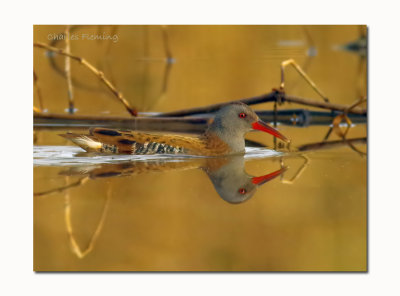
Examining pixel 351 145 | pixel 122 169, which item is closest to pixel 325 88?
pixel 351 145

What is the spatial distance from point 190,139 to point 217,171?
2.01 feet

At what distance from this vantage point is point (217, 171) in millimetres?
7773

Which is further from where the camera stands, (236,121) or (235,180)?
(236,121)

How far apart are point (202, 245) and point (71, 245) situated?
1.09m

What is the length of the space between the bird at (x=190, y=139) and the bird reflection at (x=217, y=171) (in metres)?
0.13

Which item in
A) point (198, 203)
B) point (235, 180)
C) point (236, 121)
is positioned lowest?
point (198, 203)

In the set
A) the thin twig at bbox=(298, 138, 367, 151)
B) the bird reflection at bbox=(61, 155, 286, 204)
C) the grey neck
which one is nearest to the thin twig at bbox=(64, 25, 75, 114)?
the bird reflection at bbox=(61, 155, 286, 204)

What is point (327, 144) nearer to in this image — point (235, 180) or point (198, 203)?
point (235, 180)

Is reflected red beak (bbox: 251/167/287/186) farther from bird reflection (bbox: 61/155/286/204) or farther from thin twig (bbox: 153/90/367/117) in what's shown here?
thin twig (bbox: 153/90/367/117)

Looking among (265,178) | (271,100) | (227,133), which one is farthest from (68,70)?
(265,178)

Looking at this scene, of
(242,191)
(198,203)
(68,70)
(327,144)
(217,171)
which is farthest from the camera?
(68,70)

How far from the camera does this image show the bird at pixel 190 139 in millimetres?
7996

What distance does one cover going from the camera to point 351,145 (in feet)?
28.6

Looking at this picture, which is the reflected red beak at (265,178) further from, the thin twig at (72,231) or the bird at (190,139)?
the thin twig at (72,231)
